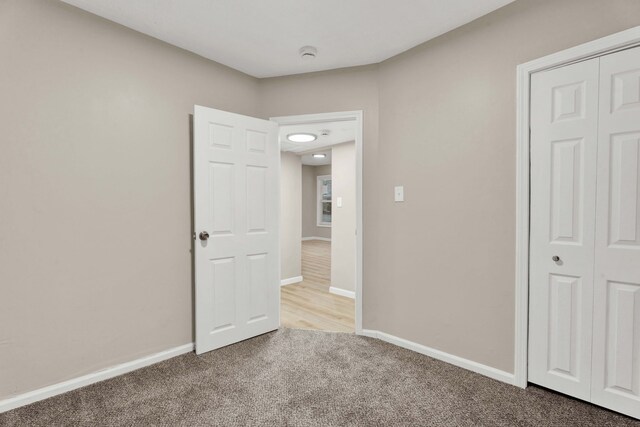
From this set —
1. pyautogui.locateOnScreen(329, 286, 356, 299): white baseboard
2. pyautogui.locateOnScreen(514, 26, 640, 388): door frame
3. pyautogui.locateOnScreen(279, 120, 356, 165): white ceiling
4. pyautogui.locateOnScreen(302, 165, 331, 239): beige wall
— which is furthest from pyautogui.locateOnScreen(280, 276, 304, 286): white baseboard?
pyautogui.locateOnScreen(302, 165, 331, 239): beige wall

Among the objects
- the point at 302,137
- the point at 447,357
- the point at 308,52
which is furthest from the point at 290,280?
the point at 308,52

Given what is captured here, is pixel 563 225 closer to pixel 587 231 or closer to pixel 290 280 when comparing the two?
pixel 587 231

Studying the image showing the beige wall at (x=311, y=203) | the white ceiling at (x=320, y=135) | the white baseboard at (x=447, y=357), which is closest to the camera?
the white baseboard at (x=447, y=357)

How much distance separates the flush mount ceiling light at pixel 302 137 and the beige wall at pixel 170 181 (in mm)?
1397

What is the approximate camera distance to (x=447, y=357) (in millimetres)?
2379

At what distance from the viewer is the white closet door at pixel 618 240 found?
1.67 metres

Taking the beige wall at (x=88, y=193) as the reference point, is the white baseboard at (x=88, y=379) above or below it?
below

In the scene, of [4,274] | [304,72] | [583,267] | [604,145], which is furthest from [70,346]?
[604,145]

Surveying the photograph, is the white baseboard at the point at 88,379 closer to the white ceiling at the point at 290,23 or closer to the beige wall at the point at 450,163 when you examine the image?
the beige wall at the point at 450,163

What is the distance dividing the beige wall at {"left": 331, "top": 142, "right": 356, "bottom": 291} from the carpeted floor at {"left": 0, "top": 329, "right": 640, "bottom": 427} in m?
1.98

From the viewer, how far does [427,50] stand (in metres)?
2.46

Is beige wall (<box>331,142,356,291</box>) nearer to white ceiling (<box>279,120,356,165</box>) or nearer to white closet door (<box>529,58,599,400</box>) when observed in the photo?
white ceiling (<box>279,120,356,165</box>)

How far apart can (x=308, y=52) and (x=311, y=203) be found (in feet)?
26.8

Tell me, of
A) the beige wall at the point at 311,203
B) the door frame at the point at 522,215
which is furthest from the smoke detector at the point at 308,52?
the beige wall at the point at 311,203
